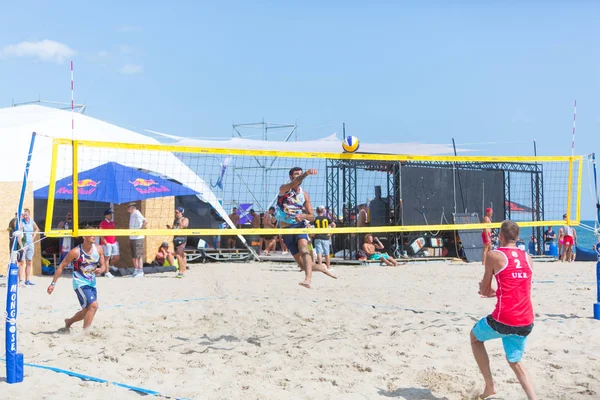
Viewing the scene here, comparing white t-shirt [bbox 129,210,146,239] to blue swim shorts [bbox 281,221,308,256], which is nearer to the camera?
blue swim shorts [bbox 281,221,308,256]

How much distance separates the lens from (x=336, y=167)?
47.4ft

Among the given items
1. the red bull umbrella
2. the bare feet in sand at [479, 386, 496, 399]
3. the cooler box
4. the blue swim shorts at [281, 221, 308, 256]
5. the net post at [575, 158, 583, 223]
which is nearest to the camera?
the bare feet in sand at [479, 386, 496, 399]

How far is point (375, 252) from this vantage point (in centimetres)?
1518

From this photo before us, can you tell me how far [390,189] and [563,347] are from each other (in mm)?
10534

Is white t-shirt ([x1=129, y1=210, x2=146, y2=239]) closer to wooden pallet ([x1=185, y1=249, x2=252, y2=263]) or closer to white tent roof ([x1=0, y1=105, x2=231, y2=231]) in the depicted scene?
white tent roof ([x1=0, y1=105, x2=231, y2=231])

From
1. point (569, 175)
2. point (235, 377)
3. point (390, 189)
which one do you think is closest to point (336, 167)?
point (390, 189)

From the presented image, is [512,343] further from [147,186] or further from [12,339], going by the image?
[147,186]

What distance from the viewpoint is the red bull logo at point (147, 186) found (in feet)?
41.2

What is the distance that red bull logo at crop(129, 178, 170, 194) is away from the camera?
1255cm

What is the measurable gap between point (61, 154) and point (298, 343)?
10072mm

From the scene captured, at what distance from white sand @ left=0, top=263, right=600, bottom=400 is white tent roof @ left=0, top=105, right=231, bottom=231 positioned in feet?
16.2

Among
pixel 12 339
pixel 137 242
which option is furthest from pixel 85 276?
pixel 137 242

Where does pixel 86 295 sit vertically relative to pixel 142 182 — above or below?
below

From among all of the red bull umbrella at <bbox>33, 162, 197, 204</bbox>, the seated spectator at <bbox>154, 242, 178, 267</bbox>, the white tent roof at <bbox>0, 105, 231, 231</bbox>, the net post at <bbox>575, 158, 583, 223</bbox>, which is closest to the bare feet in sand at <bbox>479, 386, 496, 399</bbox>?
the net post at <bbox>575, 158, 583, 223</bbox>
